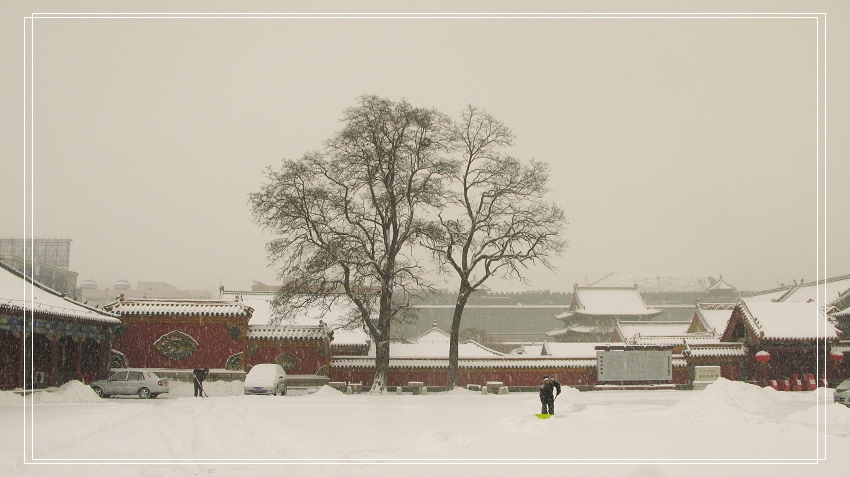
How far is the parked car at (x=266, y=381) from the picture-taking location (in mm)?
28453

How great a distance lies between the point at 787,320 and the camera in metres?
35.5

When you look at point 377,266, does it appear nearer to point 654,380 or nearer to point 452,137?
point 452,137

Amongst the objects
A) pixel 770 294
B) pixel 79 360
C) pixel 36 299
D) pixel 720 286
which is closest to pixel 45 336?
pixel 36 299

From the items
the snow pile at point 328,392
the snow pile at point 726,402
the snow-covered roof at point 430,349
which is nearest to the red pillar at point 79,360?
the snow pile at point 328,392

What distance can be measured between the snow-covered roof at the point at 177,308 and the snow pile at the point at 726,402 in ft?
64.1

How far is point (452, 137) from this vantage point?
106 feet

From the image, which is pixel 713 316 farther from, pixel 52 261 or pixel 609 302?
pixel 52 261

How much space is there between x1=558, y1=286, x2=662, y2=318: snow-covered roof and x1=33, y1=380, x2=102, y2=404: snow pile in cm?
4385

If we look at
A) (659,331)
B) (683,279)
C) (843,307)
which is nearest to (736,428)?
(843,307)

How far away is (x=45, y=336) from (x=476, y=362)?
17996 mm

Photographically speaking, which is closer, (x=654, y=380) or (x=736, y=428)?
(x=736, y=428)

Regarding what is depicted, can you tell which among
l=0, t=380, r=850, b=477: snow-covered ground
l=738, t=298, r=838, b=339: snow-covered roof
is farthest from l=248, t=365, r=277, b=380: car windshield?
l=738, t=298, r=838, b=339: snow-covered roof

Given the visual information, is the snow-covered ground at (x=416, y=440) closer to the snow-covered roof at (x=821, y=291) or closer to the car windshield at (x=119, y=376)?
the car windshield at (x=119, y=376)

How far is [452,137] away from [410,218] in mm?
4112
